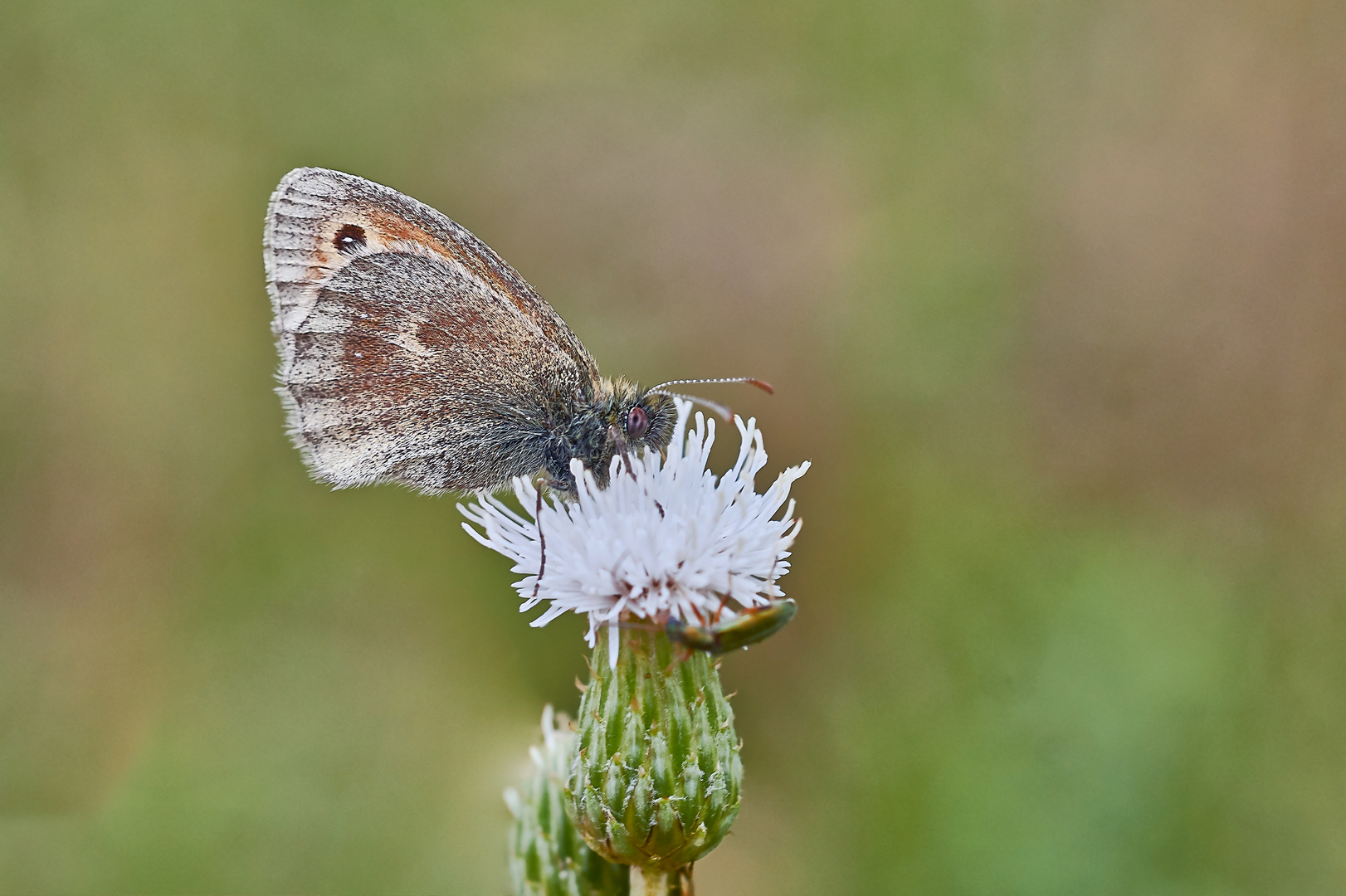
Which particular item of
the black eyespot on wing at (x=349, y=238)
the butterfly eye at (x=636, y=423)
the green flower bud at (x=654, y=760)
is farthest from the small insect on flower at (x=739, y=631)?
the black eyespot on wing at (x=349, y=238)

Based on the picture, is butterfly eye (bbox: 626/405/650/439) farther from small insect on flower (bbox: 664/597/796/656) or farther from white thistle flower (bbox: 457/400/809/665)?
small insect on flower (bbox: 664/597/796/656)

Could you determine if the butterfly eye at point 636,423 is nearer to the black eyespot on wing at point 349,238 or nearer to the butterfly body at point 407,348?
the butterfly body at point 407,348

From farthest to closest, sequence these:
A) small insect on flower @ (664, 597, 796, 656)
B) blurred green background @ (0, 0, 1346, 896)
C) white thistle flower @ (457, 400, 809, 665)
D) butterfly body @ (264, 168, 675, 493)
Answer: blurred green background @ (0, 0, 1346, 896) < butterfly body @ (264, 168, 675, 493) < white thistle flower @ (457, 400, 809, 665) < small insect on flower @ (664, 597, 796, 656)

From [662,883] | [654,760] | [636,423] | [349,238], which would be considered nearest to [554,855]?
[662,883]

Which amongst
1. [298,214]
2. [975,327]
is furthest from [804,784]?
[298,214]

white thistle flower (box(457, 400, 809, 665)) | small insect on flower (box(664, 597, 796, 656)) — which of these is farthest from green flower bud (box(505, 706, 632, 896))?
small insect on flower (box(664, 597, 796, 656))

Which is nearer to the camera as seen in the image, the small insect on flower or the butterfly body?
the small insect on flower
